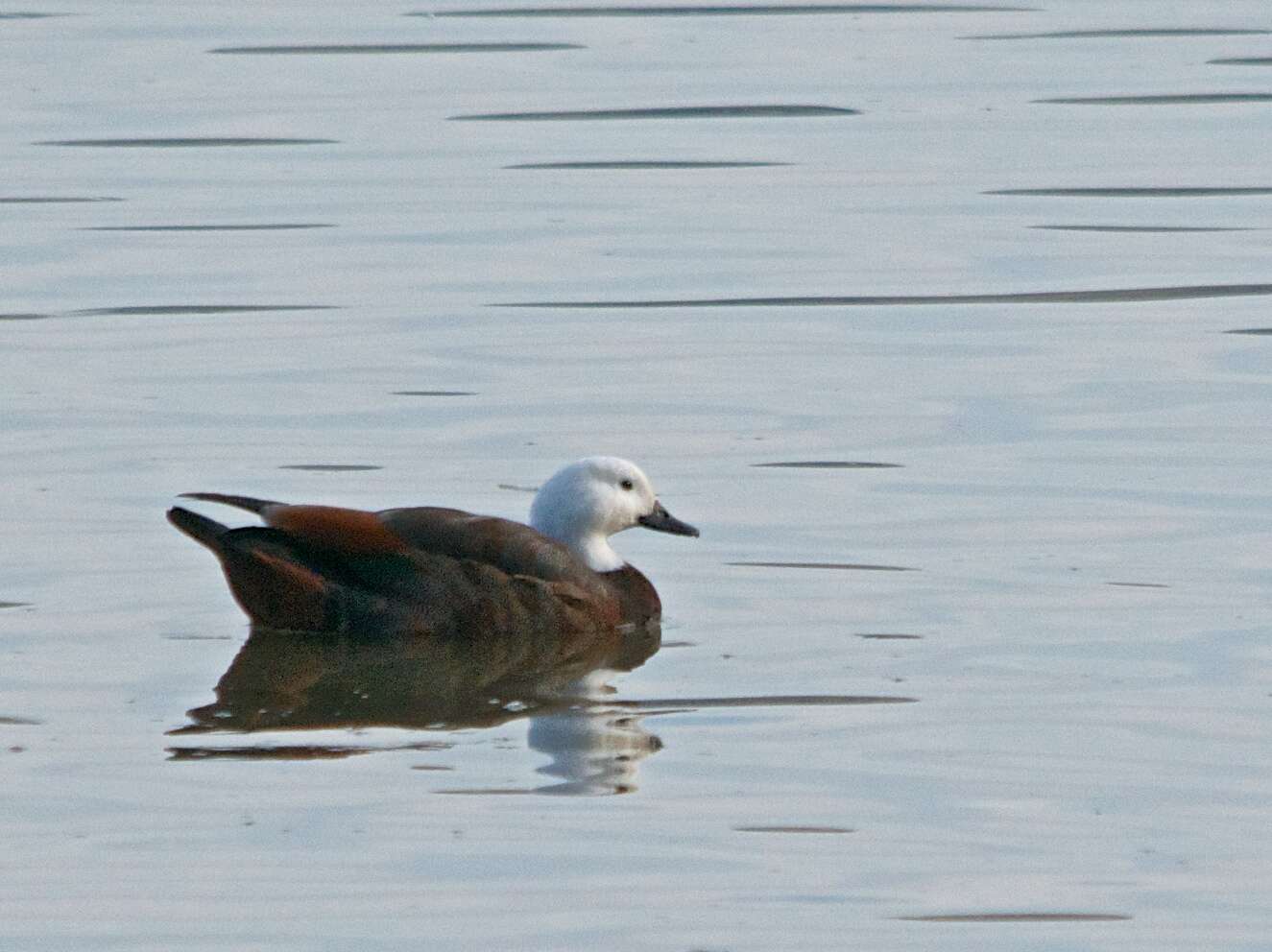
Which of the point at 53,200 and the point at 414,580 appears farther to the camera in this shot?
Answer: the point at 53,200

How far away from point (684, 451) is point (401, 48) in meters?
10.5

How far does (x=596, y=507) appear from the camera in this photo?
32.2ft

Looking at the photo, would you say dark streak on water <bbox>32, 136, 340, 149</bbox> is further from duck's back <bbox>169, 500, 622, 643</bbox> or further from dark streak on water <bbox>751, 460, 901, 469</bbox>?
duck's back <bbox>169, 500, 622, 643</bbox>

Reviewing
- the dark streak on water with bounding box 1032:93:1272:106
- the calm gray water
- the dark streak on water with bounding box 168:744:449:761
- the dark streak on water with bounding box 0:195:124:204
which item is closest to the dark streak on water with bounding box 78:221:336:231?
the calm gray water

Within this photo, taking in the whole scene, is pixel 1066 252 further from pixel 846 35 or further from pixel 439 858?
pixel 439 858

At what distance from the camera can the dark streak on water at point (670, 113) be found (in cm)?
1881

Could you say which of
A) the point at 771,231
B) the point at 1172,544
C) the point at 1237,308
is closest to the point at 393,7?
the point at 771,231

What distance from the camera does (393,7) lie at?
23.3 m

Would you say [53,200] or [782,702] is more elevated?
[53,200]

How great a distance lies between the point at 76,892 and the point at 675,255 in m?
8.73

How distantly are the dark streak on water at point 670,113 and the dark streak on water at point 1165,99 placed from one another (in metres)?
1.43

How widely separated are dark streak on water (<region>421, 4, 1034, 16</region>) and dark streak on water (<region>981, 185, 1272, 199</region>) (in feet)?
21.6

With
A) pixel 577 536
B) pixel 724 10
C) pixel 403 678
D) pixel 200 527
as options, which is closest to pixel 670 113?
pixel 724 10

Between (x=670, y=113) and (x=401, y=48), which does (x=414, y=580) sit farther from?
(x=401, y=48)
